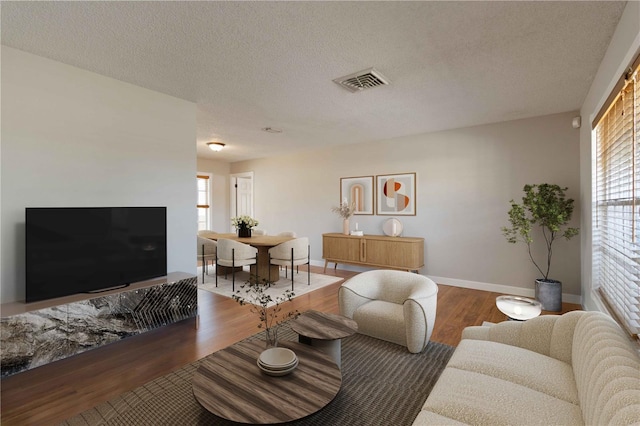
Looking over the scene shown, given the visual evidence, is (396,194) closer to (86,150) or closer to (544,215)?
(544,215)

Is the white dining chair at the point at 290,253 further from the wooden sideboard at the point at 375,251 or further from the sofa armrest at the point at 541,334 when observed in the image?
the sofa armrest at the point at 541,334

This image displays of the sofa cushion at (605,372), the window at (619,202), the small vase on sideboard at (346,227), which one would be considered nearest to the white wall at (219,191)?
the small vase on sideboard at (346,227)

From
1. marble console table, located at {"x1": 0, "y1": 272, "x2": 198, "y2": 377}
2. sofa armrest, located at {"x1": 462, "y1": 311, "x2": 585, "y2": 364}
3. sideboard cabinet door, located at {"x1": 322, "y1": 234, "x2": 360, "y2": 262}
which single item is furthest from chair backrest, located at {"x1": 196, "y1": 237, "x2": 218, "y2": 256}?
sofa armrest, located at {"x1": 462, "y1": 311, "x2": 585, "y2": 364}

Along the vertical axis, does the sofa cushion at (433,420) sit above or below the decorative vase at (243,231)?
below

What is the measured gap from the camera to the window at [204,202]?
25.6ft

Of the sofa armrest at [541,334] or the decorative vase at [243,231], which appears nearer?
the sofa armrest at [541,334]

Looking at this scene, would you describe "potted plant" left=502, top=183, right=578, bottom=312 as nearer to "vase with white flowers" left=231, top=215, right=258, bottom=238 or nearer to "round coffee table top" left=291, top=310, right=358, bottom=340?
"round coffee table top" left=291, top=310, right=358, bottom=340

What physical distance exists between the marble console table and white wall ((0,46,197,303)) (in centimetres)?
44

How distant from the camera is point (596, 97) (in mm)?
2945

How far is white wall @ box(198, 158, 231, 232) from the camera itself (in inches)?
312

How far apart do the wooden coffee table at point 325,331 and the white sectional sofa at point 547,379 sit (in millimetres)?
772

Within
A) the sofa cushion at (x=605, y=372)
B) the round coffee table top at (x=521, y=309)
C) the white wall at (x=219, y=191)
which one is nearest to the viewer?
the sofa cushion at (x=605, y=372)

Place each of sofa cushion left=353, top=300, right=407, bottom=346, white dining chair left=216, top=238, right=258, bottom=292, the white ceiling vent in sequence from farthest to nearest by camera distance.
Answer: white dining chair left=216, top=238, right=258, bottom=292 < the white ceiling vent < sofa cushion left=353, top=300, right=407, bottom=346

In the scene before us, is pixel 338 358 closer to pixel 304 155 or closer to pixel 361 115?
pixel 361 115
